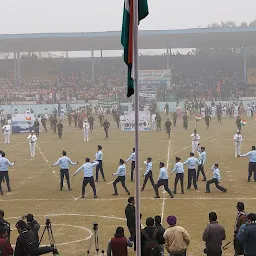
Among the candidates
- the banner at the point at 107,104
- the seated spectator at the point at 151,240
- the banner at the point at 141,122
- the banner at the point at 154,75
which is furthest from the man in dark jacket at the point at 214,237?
the banner at the point at 154,75

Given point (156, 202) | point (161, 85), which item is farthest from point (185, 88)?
point (156, 202)

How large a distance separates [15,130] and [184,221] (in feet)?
103

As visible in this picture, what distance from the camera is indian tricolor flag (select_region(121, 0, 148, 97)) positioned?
27.6 ft

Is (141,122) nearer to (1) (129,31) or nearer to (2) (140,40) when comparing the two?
(2) (140,40)

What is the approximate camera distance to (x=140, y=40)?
74.2 meters

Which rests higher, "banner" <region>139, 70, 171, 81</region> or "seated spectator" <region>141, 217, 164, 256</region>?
"banner" <region>139, 70, 171, 81</region>

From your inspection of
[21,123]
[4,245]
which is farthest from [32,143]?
[4,245]

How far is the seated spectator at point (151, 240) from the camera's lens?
1027 centimetres

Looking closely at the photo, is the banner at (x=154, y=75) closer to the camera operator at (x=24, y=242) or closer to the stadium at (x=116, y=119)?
the stadium at (x=116, y=119)

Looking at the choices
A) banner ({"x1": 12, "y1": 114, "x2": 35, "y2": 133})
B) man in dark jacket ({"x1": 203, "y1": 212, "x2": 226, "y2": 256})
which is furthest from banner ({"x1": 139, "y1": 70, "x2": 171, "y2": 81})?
man in dark jacket ({"x1": 203, "y1": 212, "x2": 226, "y2": 256})

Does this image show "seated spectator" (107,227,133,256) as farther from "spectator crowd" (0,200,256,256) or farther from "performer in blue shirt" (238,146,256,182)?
"performer in blue shirt" (238,146,256,182)

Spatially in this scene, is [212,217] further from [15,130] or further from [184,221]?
[15,130]

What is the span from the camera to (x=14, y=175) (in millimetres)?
25406

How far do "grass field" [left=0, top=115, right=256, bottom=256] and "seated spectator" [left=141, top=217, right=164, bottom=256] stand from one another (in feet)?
9.54
